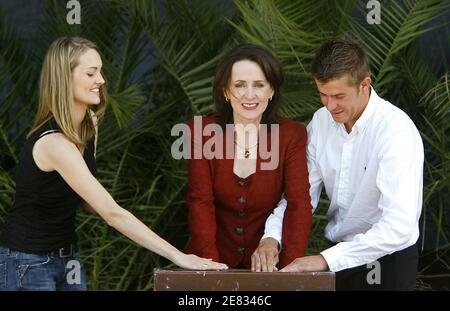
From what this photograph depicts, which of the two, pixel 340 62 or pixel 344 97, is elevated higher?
pixel 340 62

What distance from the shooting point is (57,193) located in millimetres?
3270

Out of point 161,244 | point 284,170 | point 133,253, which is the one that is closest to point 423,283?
point 133,253

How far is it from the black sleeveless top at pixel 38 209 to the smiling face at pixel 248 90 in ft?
2.25

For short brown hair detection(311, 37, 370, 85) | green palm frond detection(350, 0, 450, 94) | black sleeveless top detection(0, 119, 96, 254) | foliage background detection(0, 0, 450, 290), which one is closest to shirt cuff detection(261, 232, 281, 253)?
short brown hair detection(311, 37, 370, 85)

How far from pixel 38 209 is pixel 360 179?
1137mm

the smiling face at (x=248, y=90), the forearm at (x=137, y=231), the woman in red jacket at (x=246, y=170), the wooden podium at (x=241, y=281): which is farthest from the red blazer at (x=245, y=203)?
the wooden podium at (x=241, y=281)

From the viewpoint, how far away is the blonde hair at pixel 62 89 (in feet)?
10.7

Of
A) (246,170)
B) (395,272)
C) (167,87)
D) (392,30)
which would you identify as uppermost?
(392,30)

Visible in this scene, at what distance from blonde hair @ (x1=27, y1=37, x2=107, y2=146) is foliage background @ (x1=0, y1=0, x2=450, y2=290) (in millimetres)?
1160

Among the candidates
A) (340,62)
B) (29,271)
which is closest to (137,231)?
(29,271)

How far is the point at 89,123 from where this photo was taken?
3.44 m

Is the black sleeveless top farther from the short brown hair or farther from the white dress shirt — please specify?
the short brown hair

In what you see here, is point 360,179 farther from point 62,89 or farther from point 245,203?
point 62,89
